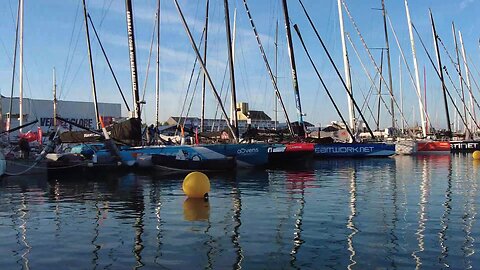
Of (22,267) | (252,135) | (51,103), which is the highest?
(51,103)

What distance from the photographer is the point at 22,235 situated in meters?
10.9

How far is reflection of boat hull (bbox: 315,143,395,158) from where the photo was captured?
42469 mm

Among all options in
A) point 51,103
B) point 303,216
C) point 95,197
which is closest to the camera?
point 303,216

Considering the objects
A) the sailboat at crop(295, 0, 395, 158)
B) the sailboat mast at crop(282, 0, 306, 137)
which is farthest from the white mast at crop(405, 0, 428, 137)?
the sailboat mast at crop(282, 0, 306, 137)

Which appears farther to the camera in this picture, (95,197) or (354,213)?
A: (95,197)

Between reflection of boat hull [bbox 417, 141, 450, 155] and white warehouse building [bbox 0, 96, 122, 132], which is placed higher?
white warehouse building [bbox 0, 96, 122, 132]

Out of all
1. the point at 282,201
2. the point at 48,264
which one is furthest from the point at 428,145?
the point at 48,264

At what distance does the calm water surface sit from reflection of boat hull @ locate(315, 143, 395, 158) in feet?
72.6

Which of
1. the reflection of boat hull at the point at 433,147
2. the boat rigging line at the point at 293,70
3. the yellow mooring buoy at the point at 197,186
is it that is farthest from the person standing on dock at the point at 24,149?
the reflection of boat hull at the point at 433,147

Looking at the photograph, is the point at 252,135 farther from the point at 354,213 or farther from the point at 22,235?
the point at 22,235

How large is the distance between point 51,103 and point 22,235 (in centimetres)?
6661

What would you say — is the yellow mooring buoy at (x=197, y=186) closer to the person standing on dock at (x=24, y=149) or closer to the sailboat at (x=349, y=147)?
the person standing on dock at (x=24, y=149)

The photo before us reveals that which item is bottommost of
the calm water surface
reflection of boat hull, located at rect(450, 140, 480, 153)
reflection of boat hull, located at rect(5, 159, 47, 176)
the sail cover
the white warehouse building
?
the calm water surface

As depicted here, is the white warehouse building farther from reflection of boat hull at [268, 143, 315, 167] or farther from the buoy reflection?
the buoy reflection
